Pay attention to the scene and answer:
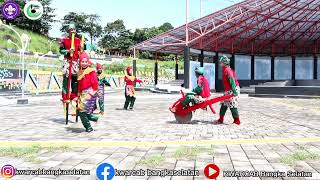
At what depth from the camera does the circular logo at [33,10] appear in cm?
955

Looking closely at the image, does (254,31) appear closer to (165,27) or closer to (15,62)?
(15,62)

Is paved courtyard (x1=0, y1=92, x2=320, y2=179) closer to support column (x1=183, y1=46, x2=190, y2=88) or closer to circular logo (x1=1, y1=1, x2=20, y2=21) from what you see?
circular logo (x1=1, y1=1, x2=20, y2=21)

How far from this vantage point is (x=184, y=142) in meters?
6.07

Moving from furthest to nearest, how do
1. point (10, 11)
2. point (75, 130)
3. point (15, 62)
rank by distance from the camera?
point (15, 62), point (10, 11), point (75, 130)

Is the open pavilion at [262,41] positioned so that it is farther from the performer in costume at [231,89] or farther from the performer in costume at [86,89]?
the performer in costume at [86,89]

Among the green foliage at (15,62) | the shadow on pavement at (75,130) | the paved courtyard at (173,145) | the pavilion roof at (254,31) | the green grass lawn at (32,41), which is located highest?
the green grass lawn at (32,41)

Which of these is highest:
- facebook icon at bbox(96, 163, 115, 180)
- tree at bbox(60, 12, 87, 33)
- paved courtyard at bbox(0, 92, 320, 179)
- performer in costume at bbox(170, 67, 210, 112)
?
tree at bbox(60, 12, 87, 33)

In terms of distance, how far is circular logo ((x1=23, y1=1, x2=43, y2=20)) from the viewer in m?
9.55

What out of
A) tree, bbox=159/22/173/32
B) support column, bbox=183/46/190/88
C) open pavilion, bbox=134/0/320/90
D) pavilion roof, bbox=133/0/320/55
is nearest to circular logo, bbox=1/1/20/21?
pavilion roof, bbox=133/0/320/55

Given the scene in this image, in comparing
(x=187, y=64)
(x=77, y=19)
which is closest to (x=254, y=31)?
(x=187, y=64)

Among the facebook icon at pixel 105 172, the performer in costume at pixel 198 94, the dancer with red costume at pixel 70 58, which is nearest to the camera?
the facebook icon at pixel 105 172

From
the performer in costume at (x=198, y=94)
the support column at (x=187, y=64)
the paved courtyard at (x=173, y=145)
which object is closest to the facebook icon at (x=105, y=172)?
the paved courtyard at (x=173, y=145)

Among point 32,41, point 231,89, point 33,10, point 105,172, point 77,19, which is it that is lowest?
point 105,172

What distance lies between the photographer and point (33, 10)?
9.98 m
